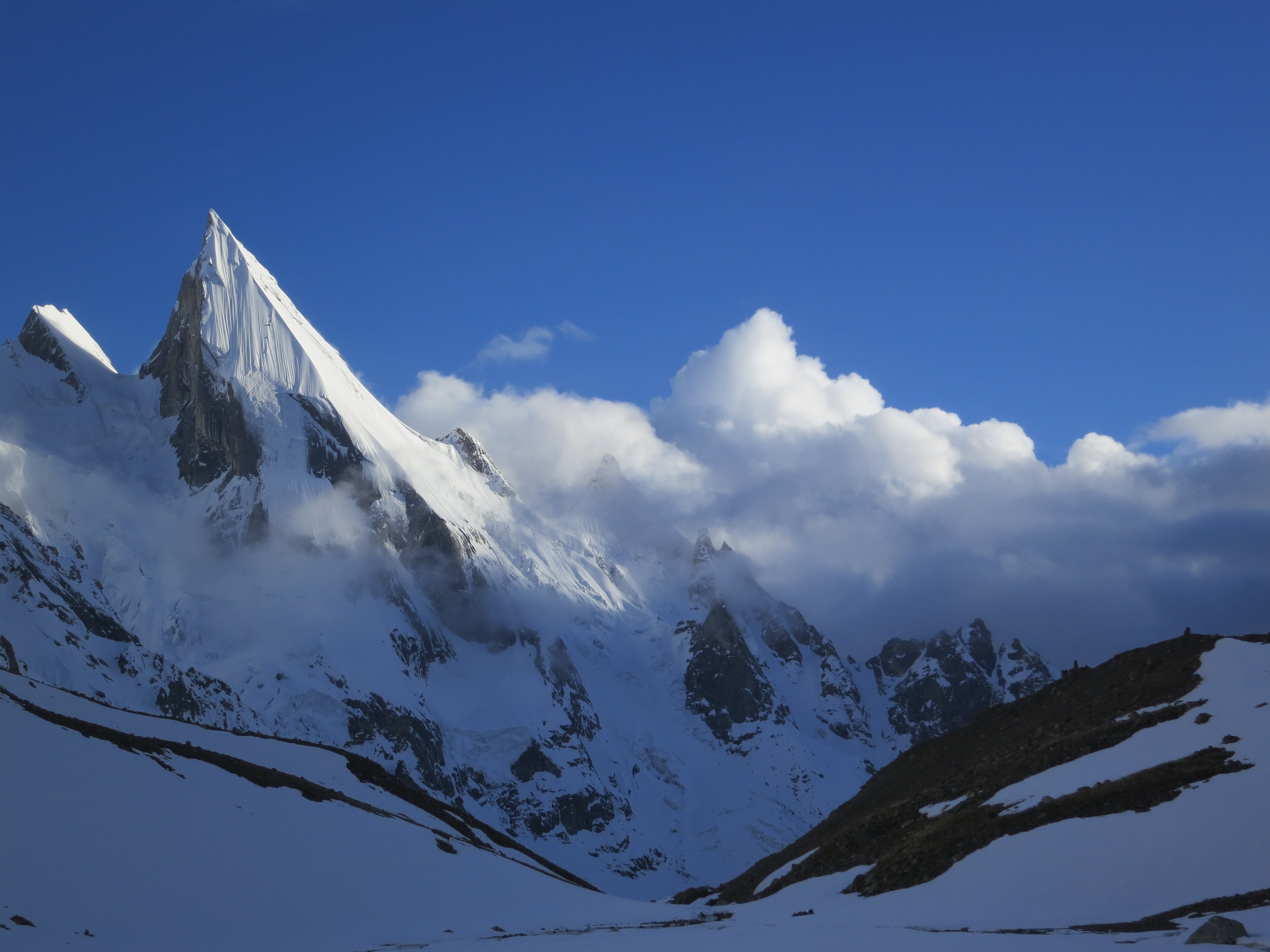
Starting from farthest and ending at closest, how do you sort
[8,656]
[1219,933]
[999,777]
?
[8,656]
[999,777]
[1219,933]

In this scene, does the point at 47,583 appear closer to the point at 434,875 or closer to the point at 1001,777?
the point at 434,875

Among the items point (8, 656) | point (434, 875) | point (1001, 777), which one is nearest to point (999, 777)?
point (1001, 777)

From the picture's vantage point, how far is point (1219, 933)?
1888 cm

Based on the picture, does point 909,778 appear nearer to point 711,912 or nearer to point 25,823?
point 711,912

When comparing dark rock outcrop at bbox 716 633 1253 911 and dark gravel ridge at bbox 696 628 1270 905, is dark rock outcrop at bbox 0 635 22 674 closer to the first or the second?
dark gravel ridge at bbox 696 628 1270 905

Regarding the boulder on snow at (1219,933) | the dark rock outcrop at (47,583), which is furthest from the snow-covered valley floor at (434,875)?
the dark rock outcrop at (47,583)

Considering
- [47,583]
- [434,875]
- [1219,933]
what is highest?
[47,583]

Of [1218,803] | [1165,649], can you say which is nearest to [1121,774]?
[1218,803]

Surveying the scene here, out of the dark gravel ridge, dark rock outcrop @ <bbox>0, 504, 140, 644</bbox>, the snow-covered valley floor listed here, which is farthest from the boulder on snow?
dark rock outcrop @ <bbox>0, 504, 140, 644</bbox>

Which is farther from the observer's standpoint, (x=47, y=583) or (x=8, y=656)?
(x=47, y=583)

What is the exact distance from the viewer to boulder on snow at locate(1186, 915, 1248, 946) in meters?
18.8

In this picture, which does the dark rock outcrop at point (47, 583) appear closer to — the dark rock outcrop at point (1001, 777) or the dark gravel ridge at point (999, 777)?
the dark gravel ridge at point (999, 777)

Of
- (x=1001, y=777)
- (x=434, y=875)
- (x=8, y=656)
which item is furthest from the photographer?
(x=8, y=656)

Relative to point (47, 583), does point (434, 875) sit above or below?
below
